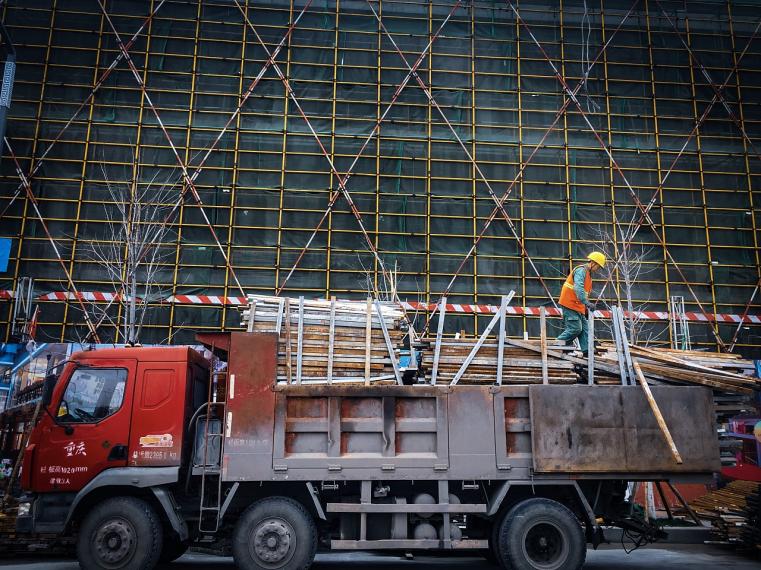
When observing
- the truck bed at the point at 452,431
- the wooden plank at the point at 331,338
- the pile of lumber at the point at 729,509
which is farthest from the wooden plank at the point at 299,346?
the pile of lumber at the point at 729,509

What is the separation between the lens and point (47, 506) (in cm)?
740

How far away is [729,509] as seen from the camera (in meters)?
10.2

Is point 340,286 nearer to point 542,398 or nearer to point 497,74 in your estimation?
point 497,74

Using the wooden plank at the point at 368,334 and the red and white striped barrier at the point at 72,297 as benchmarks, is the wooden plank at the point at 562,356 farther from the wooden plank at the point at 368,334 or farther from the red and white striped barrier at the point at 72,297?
the red and white striped barrier at the point at 72,297

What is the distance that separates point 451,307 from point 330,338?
7.98 metres

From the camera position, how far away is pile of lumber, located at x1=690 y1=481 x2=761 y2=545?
992 cm

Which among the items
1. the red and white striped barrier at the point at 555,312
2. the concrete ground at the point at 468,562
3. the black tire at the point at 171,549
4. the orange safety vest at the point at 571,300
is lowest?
the concrete ground at the point at 468,562

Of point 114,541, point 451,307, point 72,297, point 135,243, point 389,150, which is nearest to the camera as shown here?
point 114,541

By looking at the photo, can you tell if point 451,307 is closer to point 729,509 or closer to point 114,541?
point 729,509

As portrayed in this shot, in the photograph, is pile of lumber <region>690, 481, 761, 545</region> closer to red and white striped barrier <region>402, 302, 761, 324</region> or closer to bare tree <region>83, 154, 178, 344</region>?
red and white striped barrier <region>402, 302, 761, 324</region>

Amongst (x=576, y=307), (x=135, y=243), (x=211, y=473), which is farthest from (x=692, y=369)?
(x=135, y=243)

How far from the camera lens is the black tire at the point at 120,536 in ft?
23.5

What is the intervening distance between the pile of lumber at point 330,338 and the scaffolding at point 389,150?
745cm

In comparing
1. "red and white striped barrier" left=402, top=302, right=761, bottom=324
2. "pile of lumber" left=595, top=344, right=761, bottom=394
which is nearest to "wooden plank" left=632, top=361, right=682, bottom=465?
"pile of lumber" left=595, top=344, right=761, bottom=394
